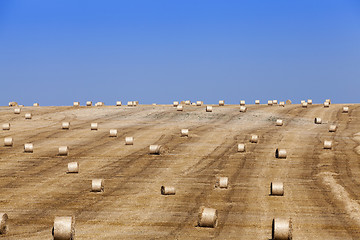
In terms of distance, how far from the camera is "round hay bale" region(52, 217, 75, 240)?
64.2 ft

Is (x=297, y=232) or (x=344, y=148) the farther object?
(x=344, y=148)

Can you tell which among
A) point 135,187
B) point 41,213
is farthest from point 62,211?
point 135,187

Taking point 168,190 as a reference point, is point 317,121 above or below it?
above

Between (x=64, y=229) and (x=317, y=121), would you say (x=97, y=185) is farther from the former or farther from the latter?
(x=317, y=121)

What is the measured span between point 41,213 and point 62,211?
0.78 meters

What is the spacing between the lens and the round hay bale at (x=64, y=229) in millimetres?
19578

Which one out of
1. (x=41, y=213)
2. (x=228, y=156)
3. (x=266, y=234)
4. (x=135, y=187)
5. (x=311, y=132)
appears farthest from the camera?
(x=311, y=132)

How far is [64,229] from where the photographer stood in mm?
19609

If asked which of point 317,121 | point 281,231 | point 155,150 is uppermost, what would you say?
point 317,121

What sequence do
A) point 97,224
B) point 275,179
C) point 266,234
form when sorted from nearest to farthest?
1. point 266,234
2. point 97,224
3. point 275,179

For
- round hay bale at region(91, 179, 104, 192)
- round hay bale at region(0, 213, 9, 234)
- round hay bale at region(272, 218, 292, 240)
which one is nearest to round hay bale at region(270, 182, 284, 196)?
round hay bale at region(91, 179, 104, 192)

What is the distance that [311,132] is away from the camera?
168ft

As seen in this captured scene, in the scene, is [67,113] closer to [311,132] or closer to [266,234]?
[311,132]

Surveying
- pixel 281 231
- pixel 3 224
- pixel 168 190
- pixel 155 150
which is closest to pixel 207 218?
pixel 281 231
